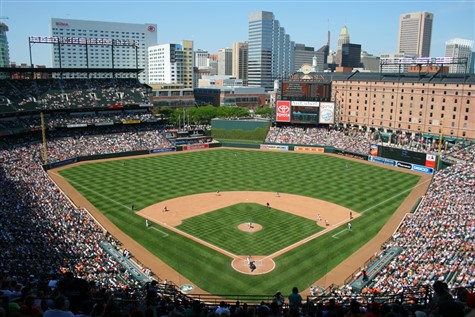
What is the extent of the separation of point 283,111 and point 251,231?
53.4 metres

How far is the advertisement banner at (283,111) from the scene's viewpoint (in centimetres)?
8769

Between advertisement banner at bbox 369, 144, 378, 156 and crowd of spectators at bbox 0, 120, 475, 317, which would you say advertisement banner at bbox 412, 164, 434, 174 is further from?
advertisement banner at bbox 369, 144, 378, 156

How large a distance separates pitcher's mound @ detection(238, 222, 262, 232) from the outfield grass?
1048mm

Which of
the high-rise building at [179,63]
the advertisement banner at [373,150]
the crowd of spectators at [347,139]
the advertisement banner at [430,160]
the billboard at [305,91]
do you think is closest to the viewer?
the advertisement banner at [430,160]

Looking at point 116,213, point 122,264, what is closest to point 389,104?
point 116,213

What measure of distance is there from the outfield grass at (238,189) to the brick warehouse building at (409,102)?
66.1ft

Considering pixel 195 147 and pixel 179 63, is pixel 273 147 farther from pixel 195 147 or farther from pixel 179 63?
pixel 179 63

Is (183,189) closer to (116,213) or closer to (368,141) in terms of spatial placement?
(116,213)

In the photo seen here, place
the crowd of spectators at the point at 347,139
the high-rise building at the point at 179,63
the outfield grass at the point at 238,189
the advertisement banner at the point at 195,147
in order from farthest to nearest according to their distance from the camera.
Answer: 1. the high-rise building at the point at 179,63
2. the advertisement banner at the point at 195,147
3. the crowd of spectators at the point at 347,139
4. the outfield grass at the point at 238,189

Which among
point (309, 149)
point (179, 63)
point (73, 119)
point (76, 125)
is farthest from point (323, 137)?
point (179, 63)

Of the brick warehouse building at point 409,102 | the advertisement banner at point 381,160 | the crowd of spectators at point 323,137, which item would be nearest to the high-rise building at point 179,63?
the brick warehouse building at point 409,102

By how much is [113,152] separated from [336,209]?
4471cm

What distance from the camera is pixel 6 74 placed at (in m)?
73.7

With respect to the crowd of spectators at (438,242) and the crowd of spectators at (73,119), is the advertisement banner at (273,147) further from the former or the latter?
the crowd of spectators at (438,242)
